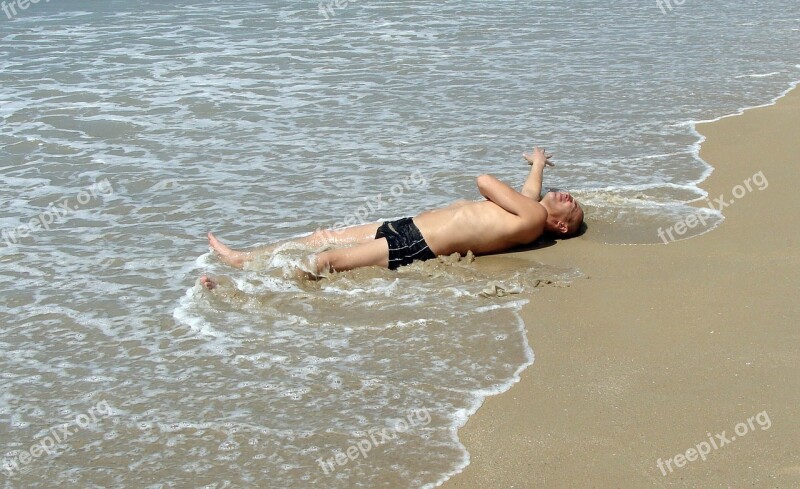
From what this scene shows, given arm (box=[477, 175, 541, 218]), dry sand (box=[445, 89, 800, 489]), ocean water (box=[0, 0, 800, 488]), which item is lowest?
dry sand (box=[445, 89, 800, 489])

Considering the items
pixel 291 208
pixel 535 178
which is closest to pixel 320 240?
pixel 291 208

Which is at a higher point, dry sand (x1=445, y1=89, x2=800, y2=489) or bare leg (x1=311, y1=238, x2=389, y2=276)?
bare leg (x1=311, y1=238, x2=389, y2=276)

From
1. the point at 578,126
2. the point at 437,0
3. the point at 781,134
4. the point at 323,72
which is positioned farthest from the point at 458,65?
the point at 437,0

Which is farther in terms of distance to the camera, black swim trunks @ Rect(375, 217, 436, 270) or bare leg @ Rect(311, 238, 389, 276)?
black swim trunks @ Rect(375, 217, 436, 270)

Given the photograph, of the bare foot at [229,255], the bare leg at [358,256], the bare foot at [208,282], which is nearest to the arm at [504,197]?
the bare leg at [358,256]

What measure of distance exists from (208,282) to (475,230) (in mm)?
1713

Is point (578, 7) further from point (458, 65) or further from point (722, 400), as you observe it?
point (722, 400)

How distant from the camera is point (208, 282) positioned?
5.36 m

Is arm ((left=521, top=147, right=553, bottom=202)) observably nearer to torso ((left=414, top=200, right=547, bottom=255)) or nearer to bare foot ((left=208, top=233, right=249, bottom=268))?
torso ((left=414, top=200, right=547, bottom=255))

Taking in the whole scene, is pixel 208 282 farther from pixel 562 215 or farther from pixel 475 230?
pixel 562 215

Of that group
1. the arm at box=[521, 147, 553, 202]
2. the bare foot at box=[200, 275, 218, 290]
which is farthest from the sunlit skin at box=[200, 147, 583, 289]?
the bare foot at box=[200, 275, 218, 290]

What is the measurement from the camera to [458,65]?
12.5m

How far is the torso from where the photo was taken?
6.00 m

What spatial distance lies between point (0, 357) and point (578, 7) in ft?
49.4
